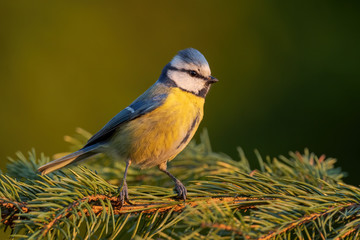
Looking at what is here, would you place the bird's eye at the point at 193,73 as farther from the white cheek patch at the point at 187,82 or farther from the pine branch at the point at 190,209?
the pine branch at the point at 190,209

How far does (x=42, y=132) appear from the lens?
7.43 feet

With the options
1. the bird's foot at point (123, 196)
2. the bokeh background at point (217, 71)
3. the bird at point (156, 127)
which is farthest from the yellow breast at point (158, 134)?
the bokeh background at point (217, 71)

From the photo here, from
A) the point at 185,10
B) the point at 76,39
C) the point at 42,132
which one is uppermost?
the point at 185,10

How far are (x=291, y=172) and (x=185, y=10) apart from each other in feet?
5.55

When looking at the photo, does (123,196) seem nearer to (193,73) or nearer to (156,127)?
(156,127)

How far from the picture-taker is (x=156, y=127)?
157 centimetres

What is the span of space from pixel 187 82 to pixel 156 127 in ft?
1.08

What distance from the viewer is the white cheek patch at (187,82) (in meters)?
1.77

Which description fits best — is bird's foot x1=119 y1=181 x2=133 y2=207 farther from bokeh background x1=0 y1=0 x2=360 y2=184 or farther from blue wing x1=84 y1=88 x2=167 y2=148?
bokeh background x1=0 y1=0 x2=360 y2=184

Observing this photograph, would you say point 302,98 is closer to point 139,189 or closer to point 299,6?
point 299,6

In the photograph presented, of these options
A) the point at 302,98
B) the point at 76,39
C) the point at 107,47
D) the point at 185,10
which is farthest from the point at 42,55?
the point at 302,98

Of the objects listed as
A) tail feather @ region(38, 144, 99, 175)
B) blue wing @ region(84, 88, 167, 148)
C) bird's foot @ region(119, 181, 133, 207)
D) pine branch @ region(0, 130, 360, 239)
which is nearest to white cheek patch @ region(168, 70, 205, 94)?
blue wing @ region(84, 88, 167, 148)

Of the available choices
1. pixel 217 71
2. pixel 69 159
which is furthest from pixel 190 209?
pixel 217 71

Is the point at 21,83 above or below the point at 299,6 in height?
below
